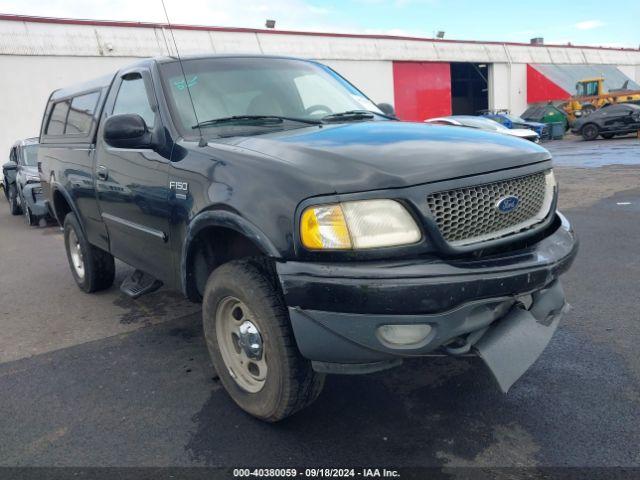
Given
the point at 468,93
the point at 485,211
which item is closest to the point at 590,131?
the point at 468,93

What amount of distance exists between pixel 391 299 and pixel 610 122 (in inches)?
982

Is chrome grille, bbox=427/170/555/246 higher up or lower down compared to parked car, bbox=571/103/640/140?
higher up

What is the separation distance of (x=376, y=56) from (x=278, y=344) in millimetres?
27363

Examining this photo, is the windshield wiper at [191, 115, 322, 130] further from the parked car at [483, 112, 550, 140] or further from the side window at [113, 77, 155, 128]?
the parked car at [483, 112, 550, 140]

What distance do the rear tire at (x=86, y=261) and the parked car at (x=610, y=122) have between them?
23509 mm

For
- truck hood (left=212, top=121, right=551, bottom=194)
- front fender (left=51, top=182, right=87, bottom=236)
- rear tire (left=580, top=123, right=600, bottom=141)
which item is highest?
truck hood (left=212, top=121, right=551, bottom=194)

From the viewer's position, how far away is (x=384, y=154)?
2.47 meters

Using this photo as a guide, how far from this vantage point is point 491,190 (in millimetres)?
2518

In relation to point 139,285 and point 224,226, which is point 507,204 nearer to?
point 224,226

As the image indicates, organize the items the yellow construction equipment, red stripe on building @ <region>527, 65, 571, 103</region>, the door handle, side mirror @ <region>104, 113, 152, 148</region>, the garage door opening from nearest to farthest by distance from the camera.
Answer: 1. side mirror @ <region>104, 113, 152, 148</region>
2. the door handle
3. the yellow construction equipment
4. red stripe on building @ <region>527, 65, 571, 103</region>
5. the garage door opening

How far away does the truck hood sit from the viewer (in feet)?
7.59

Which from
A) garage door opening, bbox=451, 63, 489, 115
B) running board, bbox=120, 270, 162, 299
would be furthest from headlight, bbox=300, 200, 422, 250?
garage door opening, bbox=451, 63, 489, 115

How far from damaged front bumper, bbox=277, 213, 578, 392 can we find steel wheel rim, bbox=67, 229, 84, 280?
380 centimetres

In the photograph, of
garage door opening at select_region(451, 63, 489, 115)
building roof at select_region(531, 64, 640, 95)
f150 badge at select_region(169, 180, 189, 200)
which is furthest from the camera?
garage door opening at select_region(451, 63, 489, 115)
